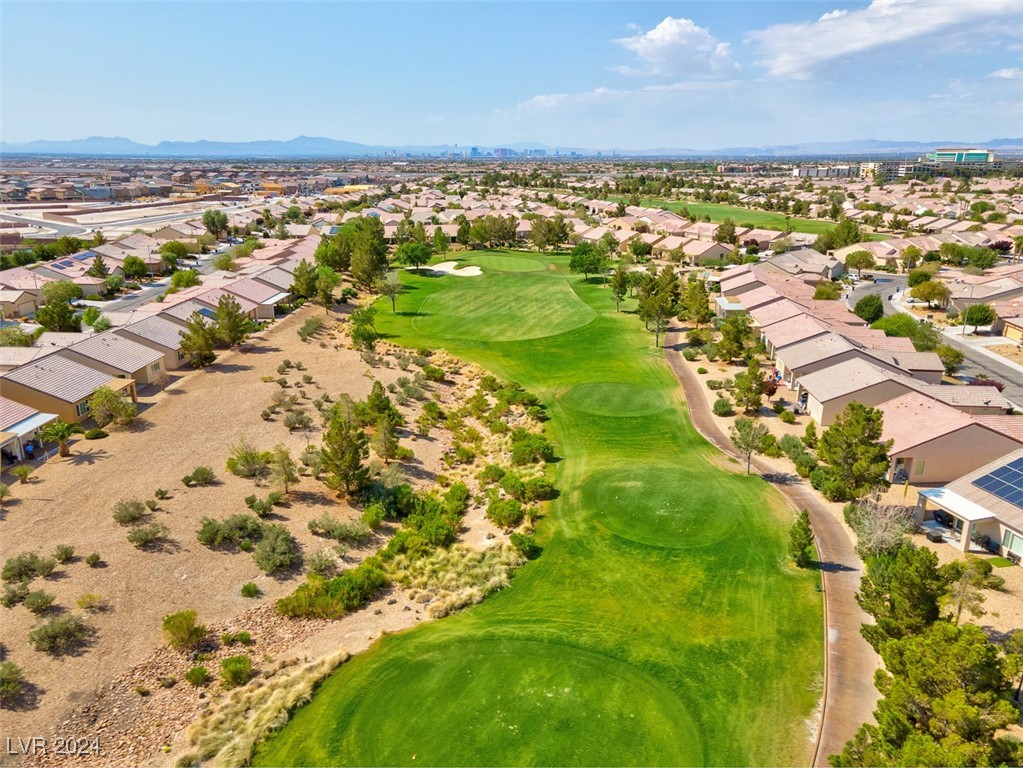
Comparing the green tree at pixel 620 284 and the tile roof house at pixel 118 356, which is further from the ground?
the green tree at pixel 620 284

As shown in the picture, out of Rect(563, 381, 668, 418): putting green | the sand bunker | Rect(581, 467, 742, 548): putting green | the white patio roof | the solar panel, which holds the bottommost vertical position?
Rect(581, 467, 742, 548): putting green

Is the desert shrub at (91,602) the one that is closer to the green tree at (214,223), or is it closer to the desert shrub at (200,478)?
the desert shrub at (200,478)

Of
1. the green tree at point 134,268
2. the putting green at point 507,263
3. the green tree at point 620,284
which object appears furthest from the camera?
the putting green at point 507,263

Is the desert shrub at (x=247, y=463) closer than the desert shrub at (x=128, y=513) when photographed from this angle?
No


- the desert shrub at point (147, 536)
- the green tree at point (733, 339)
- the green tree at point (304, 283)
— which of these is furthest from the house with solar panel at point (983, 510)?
the green tree at point (304, 283)

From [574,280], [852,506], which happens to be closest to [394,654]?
[852,506]

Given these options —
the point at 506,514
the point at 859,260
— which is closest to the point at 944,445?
the point at 506,514

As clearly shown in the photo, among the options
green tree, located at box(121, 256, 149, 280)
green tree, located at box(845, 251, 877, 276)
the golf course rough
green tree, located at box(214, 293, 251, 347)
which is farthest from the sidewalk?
green tree, located at box(121, 256, 149, 280)

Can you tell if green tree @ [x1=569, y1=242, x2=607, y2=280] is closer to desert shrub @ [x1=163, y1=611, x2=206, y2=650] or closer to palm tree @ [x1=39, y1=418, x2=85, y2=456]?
palm tree @ [x1=39, y1=418, x2=85, y2=456]
